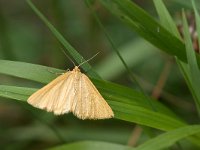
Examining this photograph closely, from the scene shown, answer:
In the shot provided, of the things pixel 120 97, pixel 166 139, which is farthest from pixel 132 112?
pixel 166 139

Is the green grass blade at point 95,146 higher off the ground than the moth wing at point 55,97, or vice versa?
the moth wing at point 55,97

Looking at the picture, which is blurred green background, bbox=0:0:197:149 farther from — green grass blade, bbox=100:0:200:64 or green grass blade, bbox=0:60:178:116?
green grass blade, bbox=0:60:178:116

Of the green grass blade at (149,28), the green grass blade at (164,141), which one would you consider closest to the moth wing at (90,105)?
the green grass blade at (164,141)

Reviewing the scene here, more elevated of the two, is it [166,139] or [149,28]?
[149,28]

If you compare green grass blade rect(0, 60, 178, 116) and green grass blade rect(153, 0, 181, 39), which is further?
green grass blade rect(153, 0, 181, 39)

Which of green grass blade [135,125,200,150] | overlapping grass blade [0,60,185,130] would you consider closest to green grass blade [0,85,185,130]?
overlapping grass blade [0,60,185,130]

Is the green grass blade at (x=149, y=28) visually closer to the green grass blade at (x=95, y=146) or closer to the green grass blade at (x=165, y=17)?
the green grass blade at (x=165, y=17)

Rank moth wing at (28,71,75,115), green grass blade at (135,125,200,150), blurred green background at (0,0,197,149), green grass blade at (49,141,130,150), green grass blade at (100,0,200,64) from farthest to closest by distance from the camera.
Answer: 1. blurred green background at (0,0,197,149)
2. green grass blade at (49,141,130,150)
3. green grass blade at (100,0,200,64)
4. moth wing at (28,71,75,115)
5. green grass blade at (135,125,200,150)

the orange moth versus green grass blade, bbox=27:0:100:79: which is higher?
green grass blade, bbox=27:0:100:79

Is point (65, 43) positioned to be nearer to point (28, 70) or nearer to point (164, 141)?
point (28, 70)
